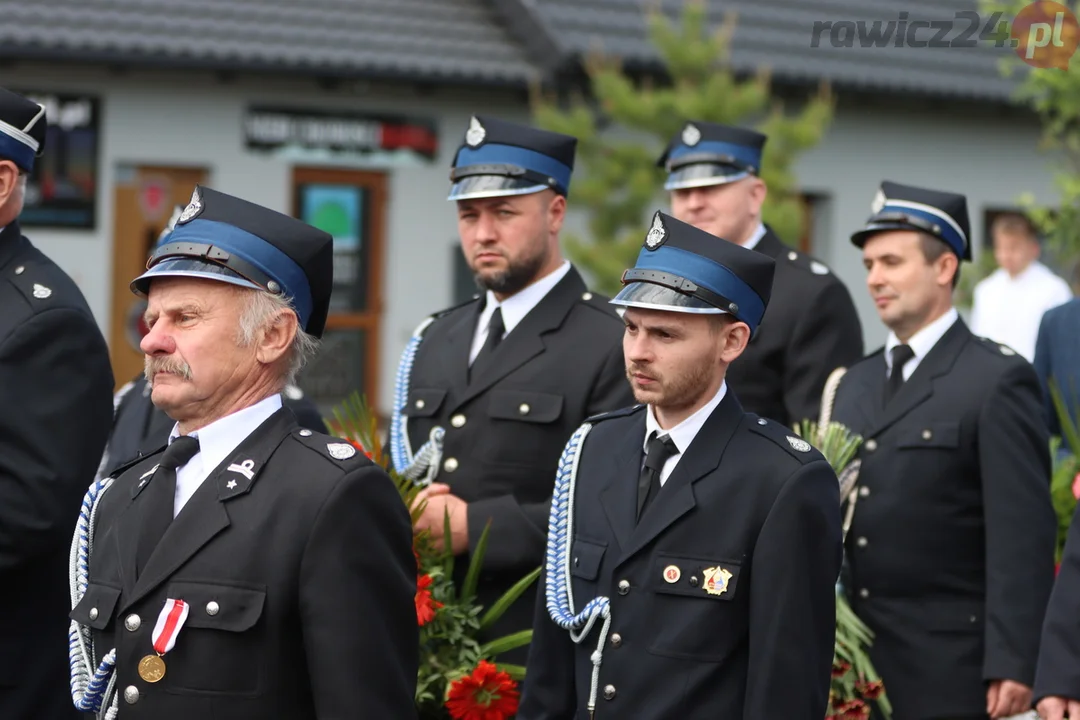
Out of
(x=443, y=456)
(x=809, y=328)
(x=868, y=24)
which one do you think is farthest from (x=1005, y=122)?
(x=443, y=456)

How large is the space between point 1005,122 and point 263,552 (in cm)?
1584

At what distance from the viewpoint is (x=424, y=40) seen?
49.4 feet

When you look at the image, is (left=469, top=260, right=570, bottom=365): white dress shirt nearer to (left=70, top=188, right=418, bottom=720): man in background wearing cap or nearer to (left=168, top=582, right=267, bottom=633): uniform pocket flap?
(left=70, top=188, right=418, bottom=720): man in background wearing cap

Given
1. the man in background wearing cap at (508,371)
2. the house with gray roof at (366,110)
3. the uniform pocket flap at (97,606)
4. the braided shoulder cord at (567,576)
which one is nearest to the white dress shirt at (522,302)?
the man in background wearing cap at (508,371)

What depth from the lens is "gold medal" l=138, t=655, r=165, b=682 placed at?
9.66 feet

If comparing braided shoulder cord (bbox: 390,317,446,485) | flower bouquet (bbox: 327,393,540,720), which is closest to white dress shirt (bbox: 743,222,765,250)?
braided shoulder cord (bbox: 390,317,446,485)

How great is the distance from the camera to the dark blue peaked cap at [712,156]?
5836 millimetres

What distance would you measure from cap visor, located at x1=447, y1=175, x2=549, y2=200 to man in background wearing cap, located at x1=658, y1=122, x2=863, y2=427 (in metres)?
1.03

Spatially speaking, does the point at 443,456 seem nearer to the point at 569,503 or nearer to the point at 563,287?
the point at 563,287

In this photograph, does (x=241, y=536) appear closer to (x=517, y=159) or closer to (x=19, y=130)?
(x=19, y=130)

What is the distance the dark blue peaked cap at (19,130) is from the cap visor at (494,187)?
49.6 inches

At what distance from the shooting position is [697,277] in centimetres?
373

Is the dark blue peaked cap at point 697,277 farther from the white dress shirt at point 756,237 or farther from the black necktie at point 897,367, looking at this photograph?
the white dress shirt at point 756,237

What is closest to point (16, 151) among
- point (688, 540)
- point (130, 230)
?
point (688, 540)
